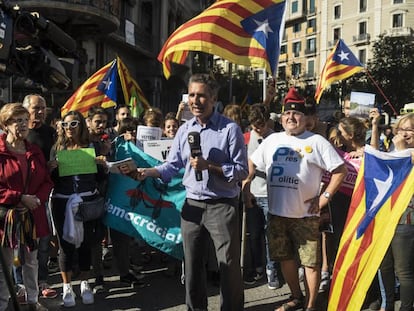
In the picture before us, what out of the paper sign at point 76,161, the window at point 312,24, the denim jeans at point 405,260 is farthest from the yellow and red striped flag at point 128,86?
the window at point 312,24

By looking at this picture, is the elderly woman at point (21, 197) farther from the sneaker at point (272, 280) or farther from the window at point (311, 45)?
the window at point (311, 45)

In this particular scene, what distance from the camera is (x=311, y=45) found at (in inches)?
2790

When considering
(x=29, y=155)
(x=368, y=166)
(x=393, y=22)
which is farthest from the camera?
(x=393, y=22)

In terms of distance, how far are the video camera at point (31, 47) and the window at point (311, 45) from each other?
229ft

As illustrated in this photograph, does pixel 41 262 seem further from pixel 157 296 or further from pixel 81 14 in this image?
pixel 81 14

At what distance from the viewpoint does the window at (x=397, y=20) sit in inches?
2274

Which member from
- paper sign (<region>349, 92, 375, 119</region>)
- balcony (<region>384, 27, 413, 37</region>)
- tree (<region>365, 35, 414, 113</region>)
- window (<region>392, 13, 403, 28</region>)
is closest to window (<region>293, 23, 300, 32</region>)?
window (<region>392, 13, 403, 28</region>)

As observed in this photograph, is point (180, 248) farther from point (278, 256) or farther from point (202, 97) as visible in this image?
point (202, 97)

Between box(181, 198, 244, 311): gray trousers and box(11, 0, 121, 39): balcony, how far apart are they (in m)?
14.1

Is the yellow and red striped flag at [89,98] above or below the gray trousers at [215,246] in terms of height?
above

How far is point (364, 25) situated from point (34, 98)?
63.8m

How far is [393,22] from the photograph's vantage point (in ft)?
193

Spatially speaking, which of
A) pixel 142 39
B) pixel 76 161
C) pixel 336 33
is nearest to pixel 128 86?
pixel 76 161

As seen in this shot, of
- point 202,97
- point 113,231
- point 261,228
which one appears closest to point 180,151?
point 202,97
